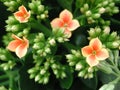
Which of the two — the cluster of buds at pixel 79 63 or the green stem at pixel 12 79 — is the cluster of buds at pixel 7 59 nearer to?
the green stem at pixel 12 79

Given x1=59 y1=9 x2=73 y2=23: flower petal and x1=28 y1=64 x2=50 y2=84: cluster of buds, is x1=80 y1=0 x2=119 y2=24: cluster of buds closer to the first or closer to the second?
x1=59 y1=9 x2=73 y2=23: flower petal

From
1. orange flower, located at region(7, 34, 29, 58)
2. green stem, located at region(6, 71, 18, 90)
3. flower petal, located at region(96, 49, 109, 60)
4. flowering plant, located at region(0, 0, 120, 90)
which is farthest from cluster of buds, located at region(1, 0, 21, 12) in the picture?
flower petal, located at region(96, 49, 109, 60)

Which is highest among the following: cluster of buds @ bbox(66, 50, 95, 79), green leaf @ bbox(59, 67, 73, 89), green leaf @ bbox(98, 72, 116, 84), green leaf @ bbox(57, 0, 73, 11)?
green leaf @ bbox(57, 0, 73, 11)

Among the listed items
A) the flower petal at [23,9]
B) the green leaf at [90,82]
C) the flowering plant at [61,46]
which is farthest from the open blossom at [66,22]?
the green leaf at [90,82]

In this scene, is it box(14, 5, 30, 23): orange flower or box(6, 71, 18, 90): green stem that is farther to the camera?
box(6, 71, 18, 90): green stem

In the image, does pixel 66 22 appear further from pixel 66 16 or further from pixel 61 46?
pixel 61 46

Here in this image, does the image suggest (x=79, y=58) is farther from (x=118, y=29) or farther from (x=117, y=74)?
(x=118, y=29)

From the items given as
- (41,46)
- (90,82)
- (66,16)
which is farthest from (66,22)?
(90,82)
